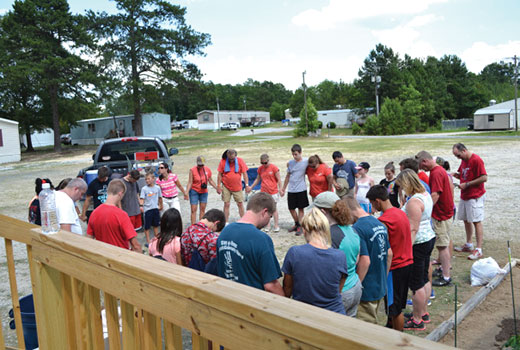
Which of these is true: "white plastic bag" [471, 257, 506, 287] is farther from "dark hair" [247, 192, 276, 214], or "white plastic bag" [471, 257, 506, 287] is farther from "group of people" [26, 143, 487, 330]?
"dark hair" [247, 192, 276, 214]

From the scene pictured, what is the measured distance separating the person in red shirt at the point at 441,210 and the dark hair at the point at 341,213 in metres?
2.62

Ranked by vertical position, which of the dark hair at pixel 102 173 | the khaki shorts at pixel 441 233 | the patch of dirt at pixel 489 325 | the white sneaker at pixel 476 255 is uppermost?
the dark hair at pixel 102 173

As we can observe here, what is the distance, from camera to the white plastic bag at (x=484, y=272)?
5.80 m

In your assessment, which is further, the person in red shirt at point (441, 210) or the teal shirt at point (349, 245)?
the person in red shirt at point (441, 210)

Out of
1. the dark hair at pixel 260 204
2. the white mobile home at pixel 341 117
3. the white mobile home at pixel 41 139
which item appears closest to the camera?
the dark hair at pixel 260 204

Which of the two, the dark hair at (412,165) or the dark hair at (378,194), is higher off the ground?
the dark hair at (412,165)

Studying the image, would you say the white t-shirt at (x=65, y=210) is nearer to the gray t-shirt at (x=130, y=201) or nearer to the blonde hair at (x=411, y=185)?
the gray t-shirt at (x=130, y=201)

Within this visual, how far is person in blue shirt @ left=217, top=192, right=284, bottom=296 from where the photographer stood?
10.6 feet

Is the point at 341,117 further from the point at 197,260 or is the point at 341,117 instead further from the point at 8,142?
the point at 197,260

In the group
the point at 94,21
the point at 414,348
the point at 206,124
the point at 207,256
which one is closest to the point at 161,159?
the point at 207,256

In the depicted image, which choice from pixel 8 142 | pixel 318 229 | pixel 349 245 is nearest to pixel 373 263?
pixel 349 245

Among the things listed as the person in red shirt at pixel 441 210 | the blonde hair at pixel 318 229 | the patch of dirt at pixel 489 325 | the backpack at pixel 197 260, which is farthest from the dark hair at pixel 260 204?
the person in red shirt at pixel 441 210

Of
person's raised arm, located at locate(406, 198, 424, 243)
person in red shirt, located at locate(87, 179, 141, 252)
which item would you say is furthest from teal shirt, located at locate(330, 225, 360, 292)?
person in red shirt, located at locate(87, 179, 141, 252)

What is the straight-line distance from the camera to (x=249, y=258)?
3238 millimetres
